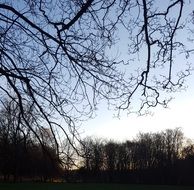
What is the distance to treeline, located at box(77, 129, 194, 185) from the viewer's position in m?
79.2

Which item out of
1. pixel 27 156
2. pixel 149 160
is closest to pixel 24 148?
pixel 27 156

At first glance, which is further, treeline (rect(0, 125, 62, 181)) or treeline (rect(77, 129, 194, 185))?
treeline (rect(77, 129, 194, 185))

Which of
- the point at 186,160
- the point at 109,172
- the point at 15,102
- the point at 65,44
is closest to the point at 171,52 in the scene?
the point at 65,44

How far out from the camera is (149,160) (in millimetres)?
88000

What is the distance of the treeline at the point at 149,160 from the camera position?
7919cm

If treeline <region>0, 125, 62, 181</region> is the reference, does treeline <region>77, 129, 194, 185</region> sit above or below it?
above

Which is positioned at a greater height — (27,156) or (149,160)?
(149,160)

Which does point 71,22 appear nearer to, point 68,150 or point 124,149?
point 68,150

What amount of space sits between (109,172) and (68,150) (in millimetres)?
84405

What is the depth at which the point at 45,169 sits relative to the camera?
6.07 metres

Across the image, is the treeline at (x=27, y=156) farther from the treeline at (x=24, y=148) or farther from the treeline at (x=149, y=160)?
the treeline at (x=149, y=160)

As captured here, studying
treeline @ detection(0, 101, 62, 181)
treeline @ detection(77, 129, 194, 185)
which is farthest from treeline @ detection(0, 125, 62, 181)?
treeline @ detection(77, 129, 194, 185)

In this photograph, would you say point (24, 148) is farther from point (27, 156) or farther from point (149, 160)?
point (149, 160)

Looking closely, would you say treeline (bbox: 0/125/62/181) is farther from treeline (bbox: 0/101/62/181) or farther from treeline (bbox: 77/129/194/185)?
treeline (bbox: 77/129/194/185)
